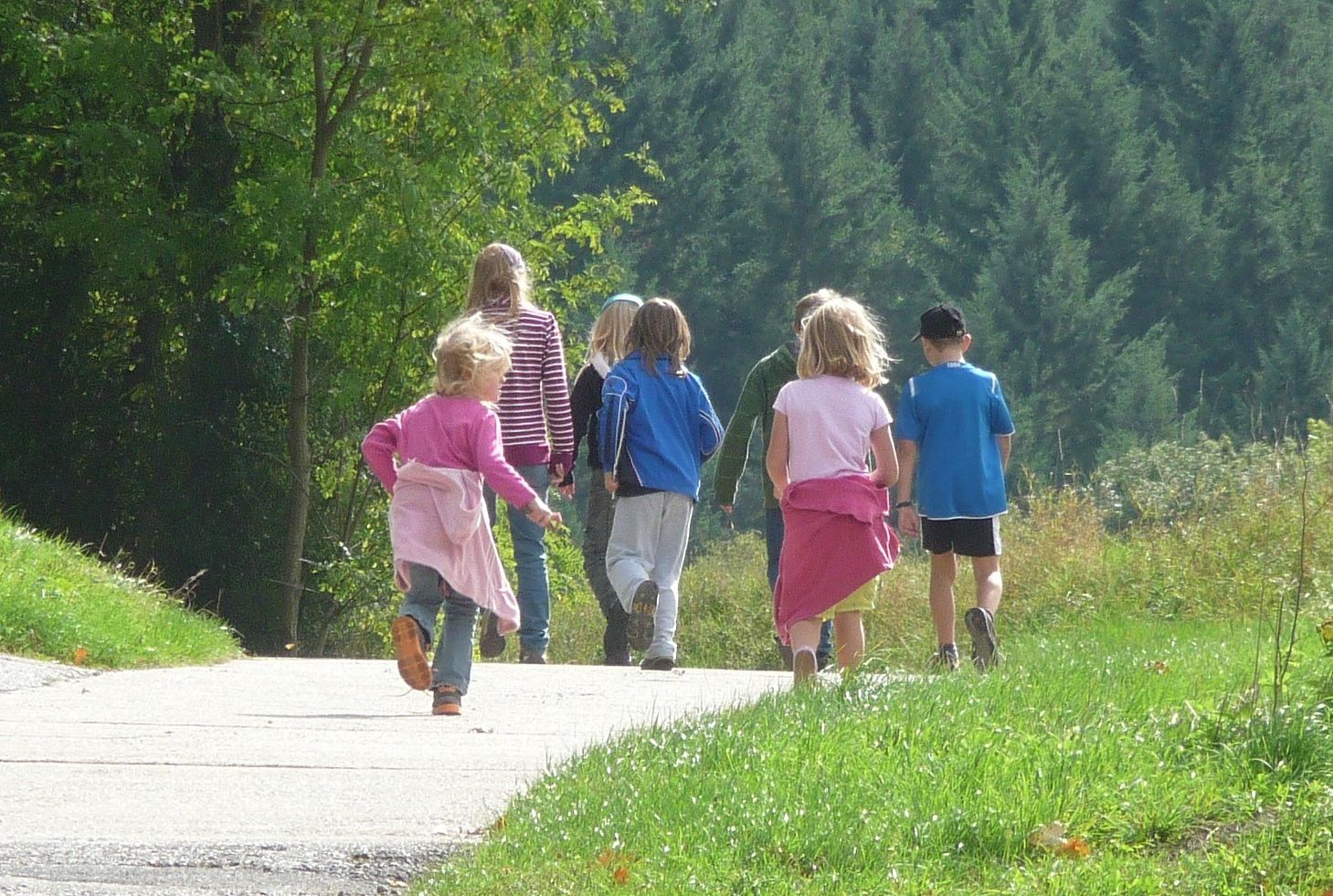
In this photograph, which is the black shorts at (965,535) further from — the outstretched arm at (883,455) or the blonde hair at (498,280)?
the blonde hair at (498,280)

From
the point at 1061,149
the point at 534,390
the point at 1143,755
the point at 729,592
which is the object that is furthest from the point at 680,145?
the point at 1143,755

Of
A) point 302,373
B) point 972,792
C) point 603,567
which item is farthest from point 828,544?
point 302,373

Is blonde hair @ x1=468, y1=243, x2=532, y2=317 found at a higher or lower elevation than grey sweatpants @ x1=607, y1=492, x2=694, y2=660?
higher

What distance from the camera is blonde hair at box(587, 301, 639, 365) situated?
10.7 metres

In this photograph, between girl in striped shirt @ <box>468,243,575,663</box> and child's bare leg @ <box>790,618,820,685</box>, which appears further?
girl in striped shirt @ <box>468,243,575,663</box>

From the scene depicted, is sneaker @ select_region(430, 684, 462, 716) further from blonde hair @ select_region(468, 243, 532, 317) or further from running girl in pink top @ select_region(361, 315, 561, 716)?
blonde hair @ select_region(468, 243, 532, 317)

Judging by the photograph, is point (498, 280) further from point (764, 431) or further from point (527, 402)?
point (764, 431)

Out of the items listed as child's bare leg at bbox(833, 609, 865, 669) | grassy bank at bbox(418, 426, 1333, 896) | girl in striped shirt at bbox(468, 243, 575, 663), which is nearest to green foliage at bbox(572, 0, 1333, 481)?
girl in striped shirt at bbox(468, 243, 575, 663)

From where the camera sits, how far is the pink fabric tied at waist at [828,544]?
716 centimetres


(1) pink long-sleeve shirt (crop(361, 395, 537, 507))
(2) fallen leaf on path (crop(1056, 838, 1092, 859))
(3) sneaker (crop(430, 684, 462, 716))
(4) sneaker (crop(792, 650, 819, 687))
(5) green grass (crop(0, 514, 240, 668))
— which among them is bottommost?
(5) green grass (crop(0, 514, 240, 668))

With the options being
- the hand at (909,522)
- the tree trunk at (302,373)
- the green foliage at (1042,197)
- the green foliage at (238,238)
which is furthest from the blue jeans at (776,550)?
the green foliage at (1042,197)

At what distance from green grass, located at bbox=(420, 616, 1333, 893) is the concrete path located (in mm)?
333

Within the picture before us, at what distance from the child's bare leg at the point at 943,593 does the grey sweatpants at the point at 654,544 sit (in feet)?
5.75

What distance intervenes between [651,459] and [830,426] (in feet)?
9.72
